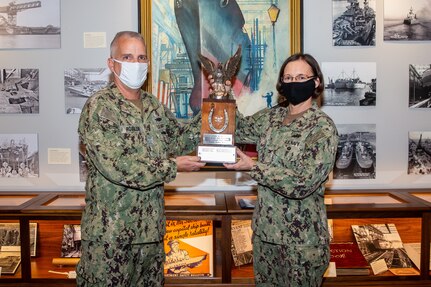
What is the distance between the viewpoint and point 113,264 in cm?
208

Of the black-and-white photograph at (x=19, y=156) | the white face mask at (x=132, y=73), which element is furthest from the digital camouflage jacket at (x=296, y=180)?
the black-and-white photograph at (x=19, y=156)

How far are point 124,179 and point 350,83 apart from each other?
1.97m

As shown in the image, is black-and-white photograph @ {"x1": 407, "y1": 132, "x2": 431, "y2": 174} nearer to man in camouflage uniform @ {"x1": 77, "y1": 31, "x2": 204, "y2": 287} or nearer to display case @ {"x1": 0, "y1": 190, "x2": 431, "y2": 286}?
display case @ {"x1": 0, "y1": 190, "x2": 431, "y2": 286}

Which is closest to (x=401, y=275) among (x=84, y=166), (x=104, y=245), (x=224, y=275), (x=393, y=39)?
(x=224, y=275)

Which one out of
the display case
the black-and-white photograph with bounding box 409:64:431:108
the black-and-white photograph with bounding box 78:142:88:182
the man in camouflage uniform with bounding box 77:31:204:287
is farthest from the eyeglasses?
the black-and-white photograph with bounding box 78:142:88:182

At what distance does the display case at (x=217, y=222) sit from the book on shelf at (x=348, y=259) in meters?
0.04

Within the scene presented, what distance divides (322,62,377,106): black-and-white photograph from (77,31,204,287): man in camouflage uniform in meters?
1.46

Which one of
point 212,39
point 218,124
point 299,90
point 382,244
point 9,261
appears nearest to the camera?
point 299,90

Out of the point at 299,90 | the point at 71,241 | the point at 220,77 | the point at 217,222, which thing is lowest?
the point at 71,241

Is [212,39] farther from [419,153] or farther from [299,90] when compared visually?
[419,153]

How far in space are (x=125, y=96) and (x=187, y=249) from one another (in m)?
1.21

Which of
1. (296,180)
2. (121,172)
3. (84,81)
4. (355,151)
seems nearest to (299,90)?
(296,180)

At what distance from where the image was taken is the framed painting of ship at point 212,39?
320 centimetres

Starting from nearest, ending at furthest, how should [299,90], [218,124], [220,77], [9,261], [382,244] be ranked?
[299,90] < [218,124] < [220,77] < [9,261] < [382,244]
